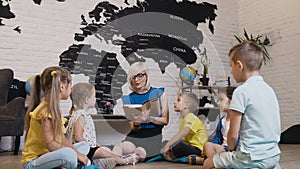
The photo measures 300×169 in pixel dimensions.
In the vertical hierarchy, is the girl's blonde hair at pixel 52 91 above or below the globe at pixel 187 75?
below

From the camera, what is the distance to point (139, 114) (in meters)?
2.92

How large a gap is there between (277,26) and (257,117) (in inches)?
164

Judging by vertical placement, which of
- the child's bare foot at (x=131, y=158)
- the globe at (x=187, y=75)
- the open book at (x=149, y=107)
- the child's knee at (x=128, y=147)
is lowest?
the child's bare foot at (x=131, y=158)

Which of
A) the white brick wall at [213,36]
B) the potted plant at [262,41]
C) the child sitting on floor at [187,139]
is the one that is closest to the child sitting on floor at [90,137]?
the child sitting on floor at [187,139]

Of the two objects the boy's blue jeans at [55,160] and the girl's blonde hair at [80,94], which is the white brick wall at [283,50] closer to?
the girl's blonde hair at [80,94]

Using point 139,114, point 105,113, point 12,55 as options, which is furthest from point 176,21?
point 139,114

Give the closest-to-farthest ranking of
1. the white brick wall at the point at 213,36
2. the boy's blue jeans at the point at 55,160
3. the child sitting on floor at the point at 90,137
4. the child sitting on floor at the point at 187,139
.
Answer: the boy's blue jeans at the point at 55,160
the child sitting on floor at the point at 90,137
the child sitting on floor at the point at 187,139
the white brick wall at the point at 213,36

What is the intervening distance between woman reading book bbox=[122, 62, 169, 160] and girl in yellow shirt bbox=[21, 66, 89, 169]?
0.93 metres

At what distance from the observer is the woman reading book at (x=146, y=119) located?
2.88 meters

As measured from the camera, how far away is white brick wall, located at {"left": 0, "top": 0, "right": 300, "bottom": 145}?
4.16m

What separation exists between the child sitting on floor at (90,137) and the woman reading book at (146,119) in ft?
0.38

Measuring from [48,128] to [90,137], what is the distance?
0.74 m

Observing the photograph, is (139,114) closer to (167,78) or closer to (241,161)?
(241,161)

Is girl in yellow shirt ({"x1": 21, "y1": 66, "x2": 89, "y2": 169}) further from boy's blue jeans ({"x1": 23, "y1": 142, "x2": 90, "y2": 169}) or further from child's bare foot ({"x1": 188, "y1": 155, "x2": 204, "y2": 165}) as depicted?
child's bare foot ({"x1": 188, "y1": 155, "x2": 204, "y2": 165})
